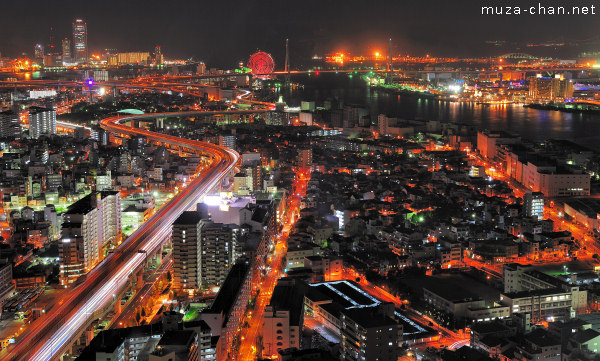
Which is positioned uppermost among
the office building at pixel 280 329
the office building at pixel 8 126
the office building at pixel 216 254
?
Result: the office building at pixel 8 126

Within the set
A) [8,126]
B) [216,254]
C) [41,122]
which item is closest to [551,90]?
[41,122]

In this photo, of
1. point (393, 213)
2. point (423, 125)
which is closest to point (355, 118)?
point (423, 125)

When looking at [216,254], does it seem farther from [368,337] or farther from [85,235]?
[368,337]

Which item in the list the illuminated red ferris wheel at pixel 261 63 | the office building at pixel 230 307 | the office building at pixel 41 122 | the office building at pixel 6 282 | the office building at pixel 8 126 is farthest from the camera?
the illuminated red ferris wheel at pixel 261 63

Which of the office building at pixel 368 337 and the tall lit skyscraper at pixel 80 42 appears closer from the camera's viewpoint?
the office building at pixel 368 337

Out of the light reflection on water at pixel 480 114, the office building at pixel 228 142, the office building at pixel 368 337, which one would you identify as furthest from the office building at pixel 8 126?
the office building at pixel 368 337

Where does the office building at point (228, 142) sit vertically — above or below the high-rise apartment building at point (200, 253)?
above

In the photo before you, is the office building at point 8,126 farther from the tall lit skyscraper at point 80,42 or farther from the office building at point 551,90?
the office building at point 551,90

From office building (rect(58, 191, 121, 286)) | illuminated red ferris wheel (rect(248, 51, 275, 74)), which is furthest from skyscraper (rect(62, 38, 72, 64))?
office building (rect(58, 191, 121, 286))

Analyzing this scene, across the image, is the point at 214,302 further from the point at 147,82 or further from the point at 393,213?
the point at 147,82
